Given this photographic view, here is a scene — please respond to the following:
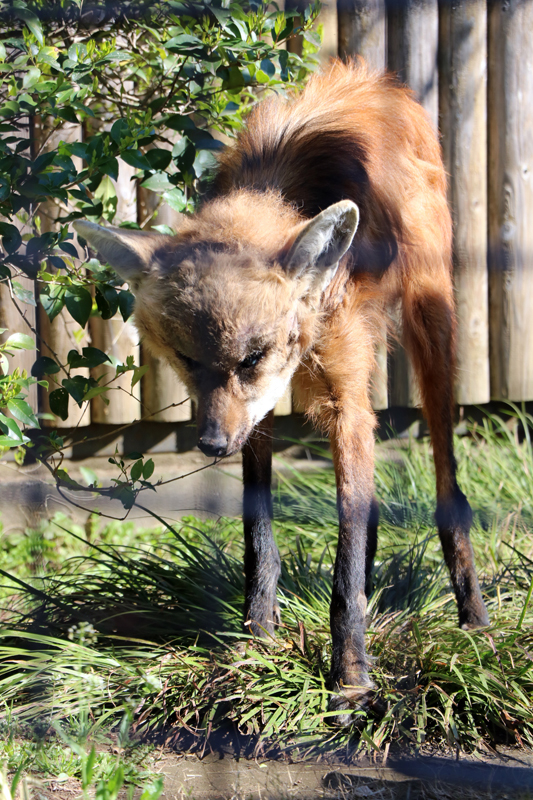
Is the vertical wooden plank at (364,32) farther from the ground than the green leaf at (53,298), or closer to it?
farther from the ground

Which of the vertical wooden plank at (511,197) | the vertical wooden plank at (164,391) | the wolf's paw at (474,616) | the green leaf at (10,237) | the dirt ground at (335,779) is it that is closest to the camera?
the dirt ground at (335,779)

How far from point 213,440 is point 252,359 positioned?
0.76 ft

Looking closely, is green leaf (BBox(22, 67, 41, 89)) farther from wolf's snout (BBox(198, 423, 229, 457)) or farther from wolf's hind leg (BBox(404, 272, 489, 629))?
wolf's hind leg (BBox(404, 272, 489, 629))

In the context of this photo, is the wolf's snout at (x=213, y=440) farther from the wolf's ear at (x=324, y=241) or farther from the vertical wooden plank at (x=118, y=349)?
the vertical wooden plank at (x=118, y=349)

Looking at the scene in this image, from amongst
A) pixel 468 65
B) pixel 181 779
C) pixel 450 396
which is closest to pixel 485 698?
pixel 181 779

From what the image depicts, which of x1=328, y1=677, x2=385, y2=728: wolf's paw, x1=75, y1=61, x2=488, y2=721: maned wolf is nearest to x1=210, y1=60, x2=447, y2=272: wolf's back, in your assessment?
x1=75, y1=61, x2=488, y2=721: maned wolf

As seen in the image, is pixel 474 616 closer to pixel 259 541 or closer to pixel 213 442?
pixel 259 541

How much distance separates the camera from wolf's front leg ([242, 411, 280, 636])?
2.18 m

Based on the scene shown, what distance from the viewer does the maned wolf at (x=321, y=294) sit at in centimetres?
176

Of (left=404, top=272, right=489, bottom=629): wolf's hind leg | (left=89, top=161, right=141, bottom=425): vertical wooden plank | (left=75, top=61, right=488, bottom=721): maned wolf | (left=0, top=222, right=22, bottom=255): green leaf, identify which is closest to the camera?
(left=75, top=61, right=488, bottom=721): maned wolf

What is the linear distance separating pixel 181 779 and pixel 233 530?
1450 mm

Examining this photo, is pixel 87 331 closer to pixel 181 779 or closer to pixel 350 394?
pixel 350 394

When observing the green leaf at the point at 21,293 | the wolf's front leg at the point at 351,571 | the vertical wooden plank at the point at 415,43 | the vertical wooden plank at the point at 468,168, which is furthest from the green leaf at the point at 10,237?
the vertical wooden plank at the point at 468,168

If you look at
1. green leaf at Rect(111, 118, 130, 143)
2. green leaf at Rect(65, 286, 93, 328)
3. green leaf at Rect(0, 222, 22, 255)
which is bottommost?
green leaf at Rect(65, 286, 93, 328)
